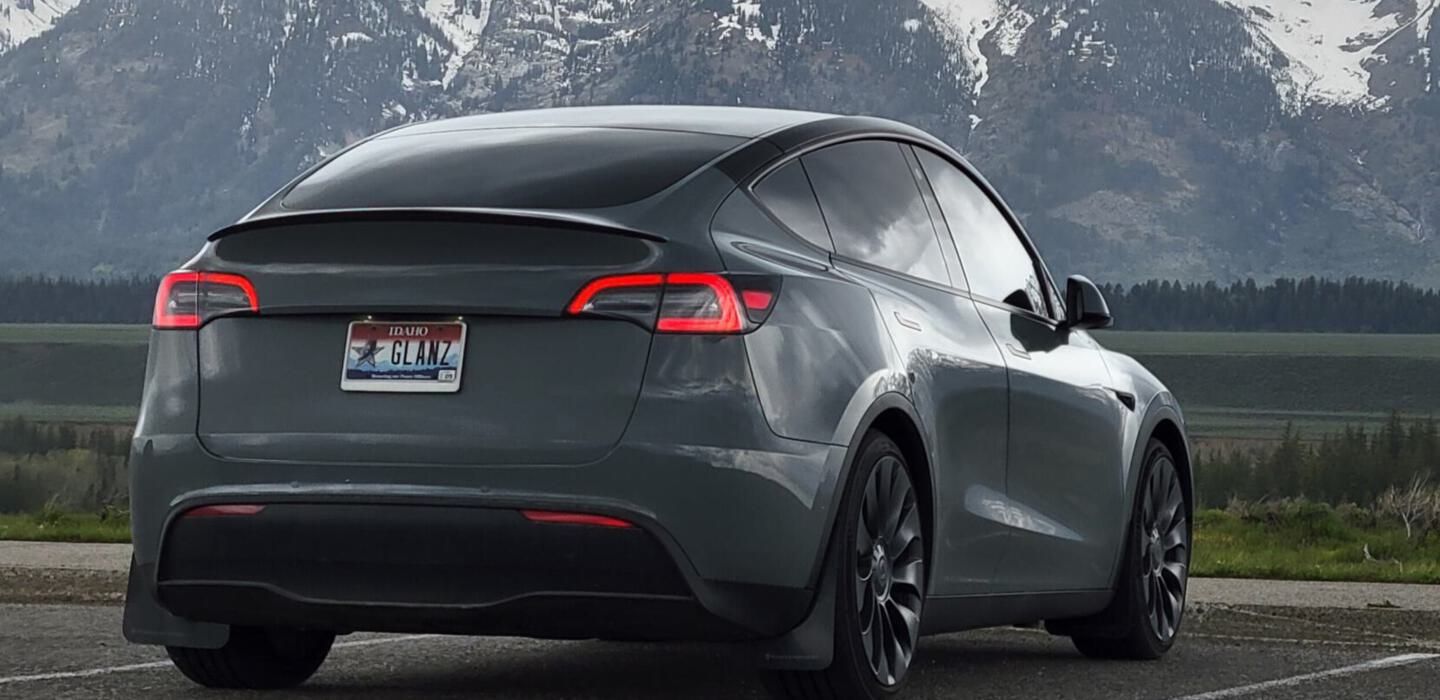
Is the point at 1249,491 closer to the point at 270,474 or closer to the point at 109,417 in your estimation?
the point at 270,474

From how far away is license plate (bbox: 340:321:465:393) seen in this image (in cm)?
563

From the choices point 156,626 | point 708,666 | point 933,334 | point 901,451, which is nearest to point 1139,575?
point 708,666

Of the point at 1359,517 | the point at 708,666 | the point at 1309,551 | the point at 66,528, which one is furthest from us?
the point at 1359,517

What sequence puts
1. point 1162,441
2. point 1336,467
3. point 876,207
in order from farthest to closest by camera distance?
point 1336,467, point 1162,441, point 876,207

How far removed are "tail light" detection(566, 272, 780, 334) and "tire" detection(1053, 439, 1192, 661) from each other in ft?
9.73

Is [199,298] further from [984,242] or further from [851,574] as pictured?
[984,242]

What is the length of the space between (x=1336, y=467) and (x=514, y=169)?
65.8 meters

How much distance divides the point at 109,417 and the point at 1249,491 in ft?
460

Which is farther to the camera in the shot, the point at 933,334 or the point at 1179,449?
the point at 1179,449

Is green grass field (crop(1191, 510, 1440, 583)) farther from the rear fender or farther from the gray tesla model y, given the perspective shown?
the rear fender

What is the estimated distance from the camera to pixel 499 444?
556 centimetres

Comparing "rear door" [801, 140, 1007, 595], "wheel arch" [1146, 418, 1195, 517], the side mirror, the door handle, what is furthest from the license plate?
"wheel arch" [1146, 418, 1195, 517]

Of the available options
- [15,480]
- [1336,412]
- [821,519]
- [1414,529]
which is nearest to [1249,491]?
[15,480]

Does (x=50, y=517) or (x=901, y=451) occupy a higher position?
(x=901, y=451)
